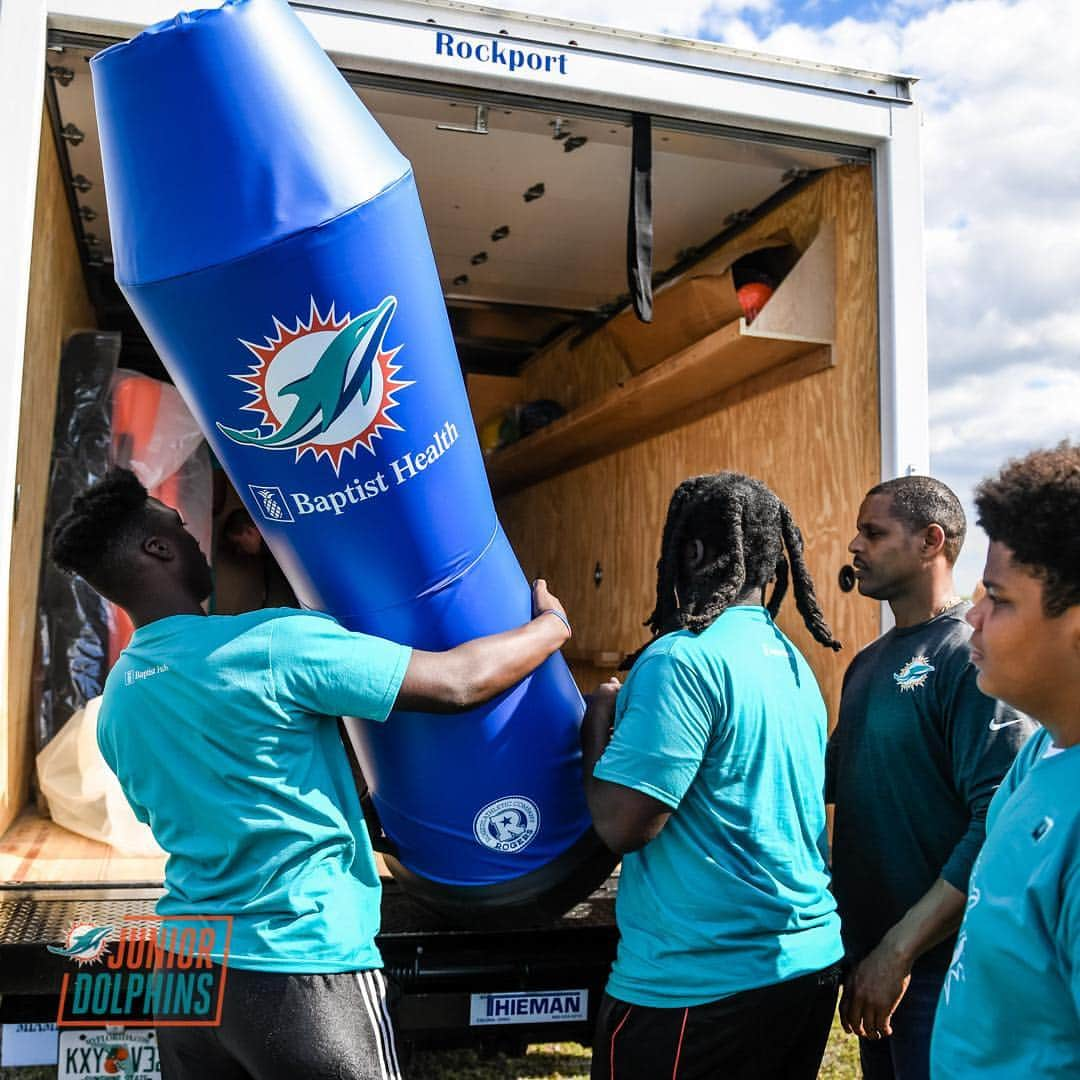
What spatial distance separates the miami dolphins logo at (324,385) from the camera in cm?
200

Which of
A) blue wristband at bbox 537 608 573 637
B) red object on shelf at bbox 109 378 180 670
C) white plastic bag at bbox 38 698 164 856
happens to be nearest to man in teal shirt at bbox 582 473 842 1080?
blue wristband at bbox 537 608 573 637

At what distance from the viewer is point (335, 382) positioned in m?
2.03

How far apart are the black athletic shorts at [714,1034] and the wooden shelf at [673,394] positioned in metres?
2.49

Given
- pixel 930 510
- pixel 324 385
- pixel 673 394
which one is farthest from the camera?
pixel 673 394

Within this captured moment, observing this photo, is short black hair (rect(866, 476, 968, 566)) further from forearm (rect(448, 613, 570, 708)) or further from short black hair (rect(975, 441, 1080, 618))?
short black hair (rect(975, 441, 1080, 618))

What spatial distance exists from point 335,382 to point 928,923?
56.6 inches

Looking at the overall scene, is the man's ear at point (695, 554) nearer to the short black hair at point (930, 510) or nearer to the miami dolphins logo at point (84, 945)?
the short black hair at point (930, 510)

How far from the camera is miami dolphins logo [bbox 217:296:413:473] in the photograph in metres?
2.00

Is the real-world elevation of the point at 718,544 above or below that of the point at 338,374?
below

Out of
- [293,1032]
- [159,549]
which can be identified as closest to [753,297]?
[159,549]

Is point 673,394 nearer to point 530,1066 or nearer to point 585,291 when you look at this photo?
point 585,291

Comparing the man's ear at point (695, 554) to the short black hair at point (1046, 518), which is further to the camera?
the man's ear at point (695, 554)

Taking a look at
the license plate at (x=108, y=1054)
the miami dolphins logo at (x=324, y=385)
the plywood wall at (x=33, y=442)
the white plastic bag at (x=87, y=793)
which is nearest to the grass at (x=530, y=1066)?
the white plastic bag at (x=87, y=793)

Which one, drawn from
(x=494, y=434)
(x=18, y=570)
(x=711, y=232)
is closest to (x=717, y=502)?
(x=18, y=570)
